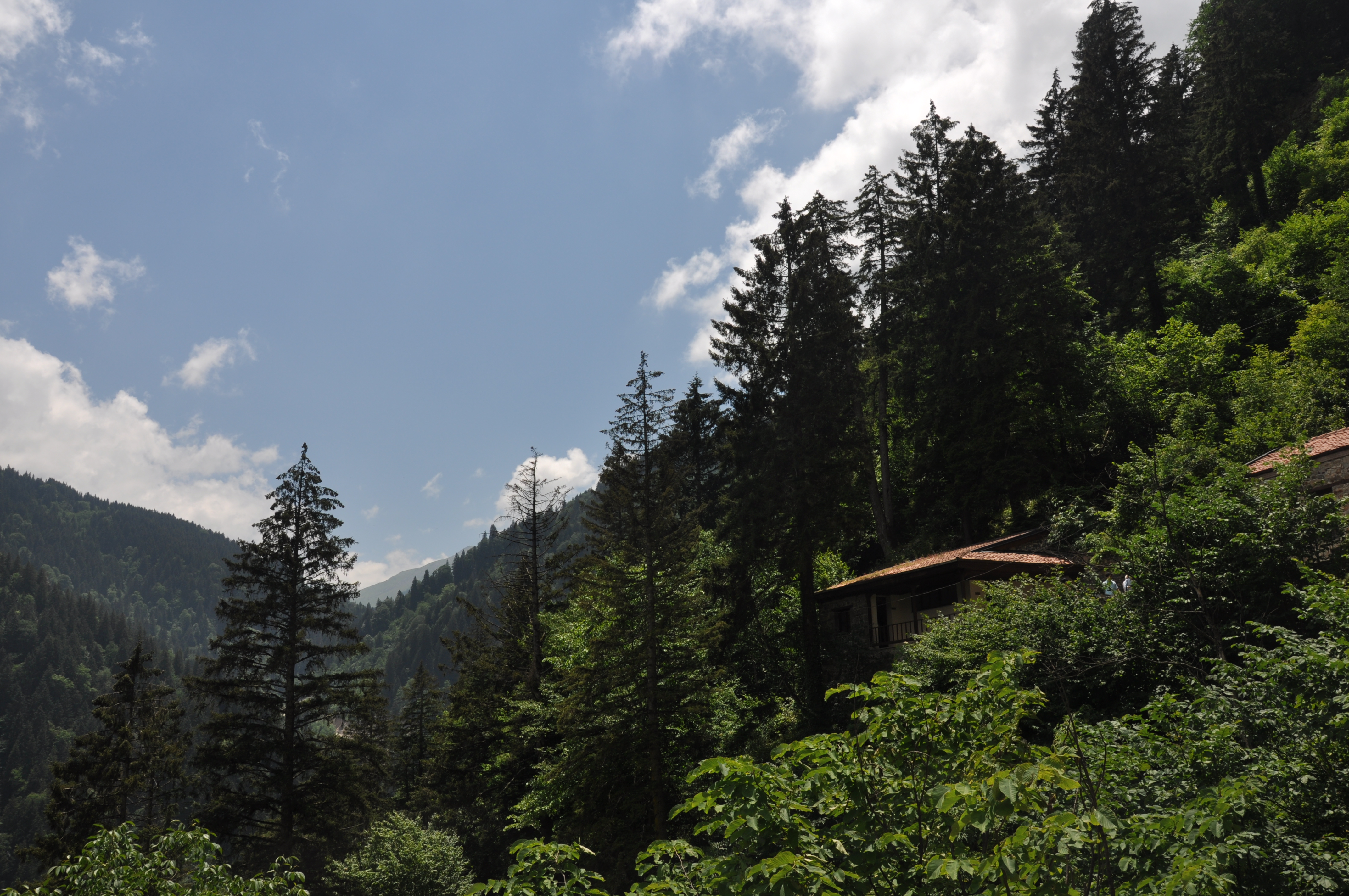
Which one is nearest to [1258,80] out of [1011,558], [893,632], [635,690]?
[1011,558]

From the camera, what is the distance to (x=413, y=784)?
44.0 metres

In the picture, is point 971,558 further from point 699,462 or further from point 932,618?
point 699,462

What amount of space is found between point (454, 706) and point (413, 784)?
1222cm

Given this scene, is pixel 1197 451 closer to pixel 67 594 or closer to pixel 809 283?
pixel 809 283

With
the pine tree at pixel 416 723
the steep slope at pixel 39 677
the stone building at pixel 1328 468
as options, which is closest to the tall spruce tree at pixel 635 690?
the stone building at pixel 1328 468

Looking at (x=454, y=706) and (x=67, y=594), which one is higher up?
(x=67, y=594)

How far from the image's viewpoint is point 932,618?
68.9ft

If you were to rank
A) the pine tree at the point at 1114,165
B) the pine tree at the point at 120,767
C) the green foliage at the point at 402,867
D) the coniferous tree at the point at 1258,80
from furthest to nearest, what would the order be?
the coniferous tree at the point at 1258,80 < the pine tree at the point at 1114,165 < the pine tree at the point at 120,767 < the green foliage at the point at 402,867

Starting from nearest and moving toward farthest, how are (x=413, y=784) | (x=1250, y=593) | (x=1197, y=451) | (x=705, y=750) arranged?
(x=1250, y=593), (x=1197, y=451), (x=705, y=750), (x=413, y=784)

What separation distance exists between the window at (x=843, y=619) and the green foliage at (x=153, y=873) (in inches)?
821

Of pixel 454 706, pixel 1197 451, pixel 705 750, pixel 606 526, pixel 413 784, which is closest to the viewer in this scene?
pixel 1197 451

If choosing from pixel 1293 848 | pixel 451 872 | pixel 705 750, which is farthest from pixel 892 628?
pixel 1293 848

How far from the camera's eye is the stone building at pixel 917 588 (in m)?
21.5

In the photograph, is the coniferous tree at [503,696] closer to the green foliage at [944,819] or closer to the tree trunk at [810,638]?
the tree trunk at [810,638]
